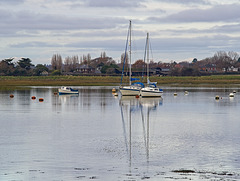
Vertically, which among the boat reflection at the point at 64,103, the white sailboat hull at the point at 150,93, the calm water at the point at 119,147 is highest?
the white sailboat hull at the point at 150,93

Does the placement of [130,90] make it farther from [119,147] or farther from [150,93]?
[119,147]

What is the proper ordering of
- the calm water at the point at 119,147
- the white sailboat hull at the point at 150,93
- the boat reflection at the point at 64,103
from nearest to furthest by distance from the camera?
the calm water at the point at 119,147 → the boat reflection at the point at 64,103 → the white sailboat hull at the point at 150,93

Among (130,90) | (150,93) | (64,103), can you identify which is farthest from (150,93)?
(64,103)

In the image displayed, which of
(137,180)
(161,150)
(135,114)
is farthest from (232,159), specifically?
(135,114)

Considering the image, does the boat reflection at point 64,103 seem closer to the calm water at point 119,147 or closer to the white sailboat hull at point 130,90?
the white sailboat hull at point 130,90

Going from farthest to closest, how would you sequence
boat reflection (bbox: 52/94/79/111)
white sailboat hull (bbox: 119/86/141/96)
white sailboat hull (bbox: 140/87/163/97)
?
white sailboat hull (bbox: 119/86/141/96)
white sailboat hull (bbox: 140/87/163/97)
boat reflection (bbox: 52/94/79/111)

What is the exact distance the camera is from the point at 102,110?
5409 cm

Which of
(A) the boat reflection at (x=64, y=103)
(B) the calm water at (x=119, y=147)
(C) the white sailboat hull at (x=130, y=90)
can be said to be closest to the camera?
(B) the calm water at (x=119, y=147)

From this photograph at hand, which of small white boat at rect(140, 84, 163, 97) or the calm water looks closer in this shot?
the calm water

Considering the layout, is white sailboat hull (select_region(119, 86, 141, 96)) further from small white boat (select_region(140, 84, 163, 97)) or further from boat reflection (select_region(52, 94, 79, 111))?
boat reflection (select_region(52, 94, 79, 111))

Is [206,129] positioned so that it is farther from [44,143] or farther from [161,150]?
[44,143]

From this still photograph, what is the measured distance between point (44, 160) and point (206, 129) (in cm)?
1668

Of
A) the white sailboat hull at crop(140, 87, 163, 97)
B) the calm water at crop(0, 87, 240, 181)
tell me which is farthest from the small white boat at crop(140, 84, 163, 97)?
the calm water at crop(0, 87, 240, 181)

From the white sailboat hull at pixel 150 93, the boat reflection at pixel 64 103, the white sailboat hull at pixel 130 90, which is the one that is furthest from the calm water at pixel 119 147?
the white sailboat hull at pixel 130 90
